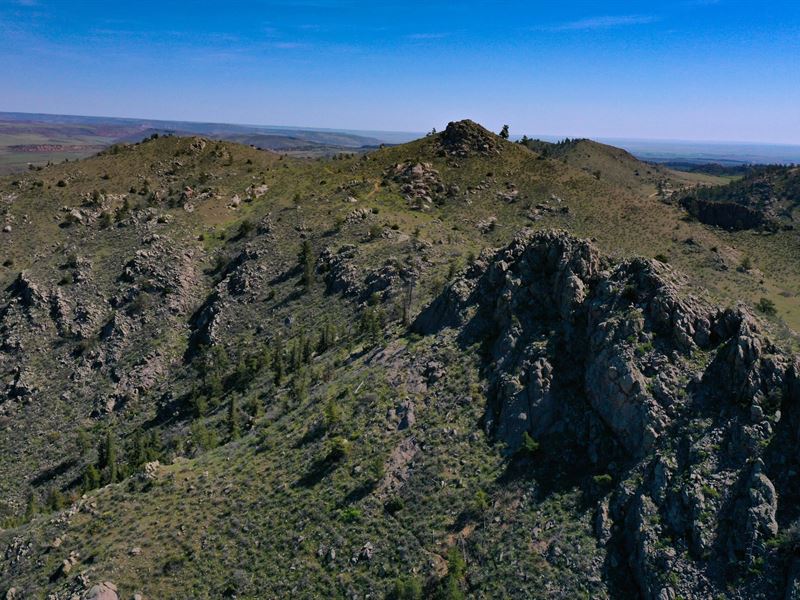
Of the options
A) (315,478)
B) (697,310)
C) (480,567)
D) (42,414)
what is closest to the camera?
(480,567)

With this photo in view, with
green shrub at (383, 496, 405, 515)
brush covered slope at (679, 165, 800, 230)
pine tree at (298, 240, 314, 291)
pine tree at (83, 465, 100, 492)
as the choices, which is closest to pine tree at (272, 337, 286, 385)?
pine tree at (298, 240, 314, 291)

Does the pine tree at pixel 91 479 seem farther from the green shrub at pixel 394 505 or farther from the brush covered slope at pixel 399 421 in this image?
the green shrub at pixel 394 505

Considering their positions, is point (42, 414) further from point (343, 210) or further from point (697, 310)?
point (697, 310)

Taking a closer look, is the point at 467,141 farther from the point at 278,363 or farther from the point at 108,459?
the point at 108,459

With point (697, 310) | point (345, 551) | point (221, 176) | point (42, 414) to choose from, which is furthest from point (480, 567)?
point (221, 176)

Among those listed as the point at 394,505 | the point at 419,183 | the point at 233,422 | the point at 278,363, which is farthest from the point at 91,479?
the point at 419,183
